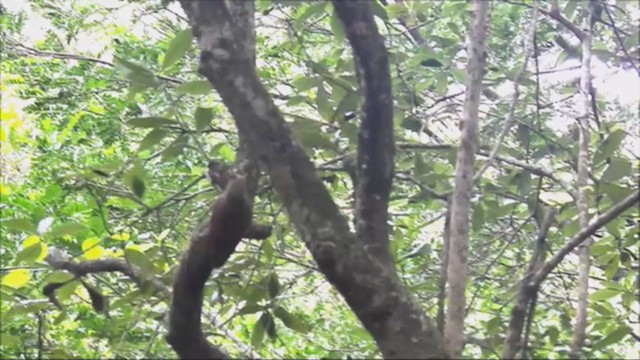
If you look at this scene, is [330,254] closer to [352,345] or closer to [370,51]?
[370,51]

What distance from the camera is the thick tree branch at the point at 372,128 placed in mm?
1223

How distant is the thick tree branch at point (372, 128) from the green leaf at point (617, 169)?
390 mm

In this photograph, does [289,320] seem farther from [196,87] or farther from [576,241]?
[576,241]

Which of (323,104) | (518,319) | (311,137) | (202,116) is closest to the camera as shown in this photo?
(518,319)

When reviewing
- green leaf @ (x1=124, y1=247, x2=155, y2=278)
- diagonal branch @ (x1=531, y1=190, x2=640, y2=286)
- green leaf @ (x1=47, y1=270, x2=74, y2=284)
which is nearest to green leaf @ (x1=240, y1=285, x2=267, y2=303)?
green leaf @ (x1=124, y1=247, x2=155, y2=278)

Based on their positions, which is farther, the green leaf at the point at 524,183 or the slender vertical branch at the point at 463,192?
the green leaf at the point at 524,183

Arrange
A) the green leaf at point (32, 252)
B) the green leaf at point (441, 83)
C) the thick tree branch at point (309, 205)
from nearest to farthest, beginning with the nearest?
the thick tree branch at point (309, 205) < the green leaf at point (32, 252) < the green leaf at point (441, 83)

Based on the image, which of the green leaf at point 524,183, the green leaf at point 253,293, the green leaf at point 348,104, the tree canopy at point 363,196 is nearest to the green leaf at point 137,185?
the tree canopy at point 363,196

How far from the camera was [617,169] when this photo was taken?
1.39 metres

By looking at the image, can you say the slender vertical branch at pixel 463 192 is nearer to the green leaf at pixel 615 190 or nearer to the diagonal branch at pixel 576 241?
the diagonal branch at pixel 576 241

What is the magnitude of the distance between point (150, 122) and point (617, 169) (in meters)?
0.76

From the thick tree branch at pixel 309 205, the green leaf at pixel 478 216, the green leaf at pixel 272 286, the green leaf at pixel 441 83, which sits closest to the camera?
the thick tree branch at pixel 309 205

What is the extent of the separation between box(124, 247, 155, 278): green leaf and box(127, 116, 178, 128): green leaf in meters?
0.21

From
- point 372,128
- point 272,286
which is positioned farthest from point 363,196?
point 272,286
